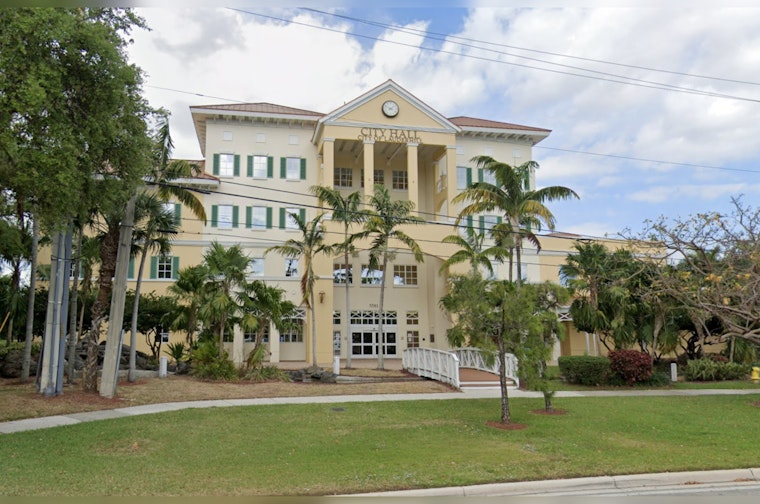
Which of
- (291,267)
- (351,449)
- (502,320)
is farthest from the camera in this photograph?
(291,267)

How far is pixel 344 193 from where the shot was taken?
37375mm

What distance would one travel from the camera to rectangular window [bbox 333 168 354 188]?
37719 millimetres

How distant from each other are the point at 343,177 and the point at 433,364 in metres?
18.9

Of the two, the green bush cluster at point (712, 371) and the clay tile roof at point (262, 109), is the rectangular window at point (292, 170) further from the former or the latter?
the green bush cluster at point (712, 371)

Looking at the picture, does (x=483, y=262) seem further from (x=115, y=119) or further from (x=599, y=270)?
(x=115, y=119)

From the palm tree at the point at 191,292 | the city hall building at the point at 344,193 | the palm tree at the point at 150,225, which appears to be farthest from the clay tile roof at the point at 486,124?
the palm tree at the point at 150,225

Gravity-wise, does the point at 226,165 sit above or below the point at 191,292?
above

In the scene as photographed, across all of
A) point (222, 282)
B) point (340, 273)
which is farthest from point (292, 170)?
point (222, 282)

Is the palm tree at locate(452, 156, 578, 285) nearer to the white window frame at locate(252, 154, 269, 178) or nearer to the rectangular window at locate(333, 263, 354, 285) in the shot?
the rectangular window at locate(333, 263, 354, 285)

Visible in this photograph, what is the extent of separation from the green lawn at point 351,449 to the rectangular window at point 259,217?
2045 cm

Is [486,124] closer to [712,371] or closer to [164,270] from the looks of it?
[712,371]

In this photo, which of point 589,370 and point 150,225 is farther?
point 589,370

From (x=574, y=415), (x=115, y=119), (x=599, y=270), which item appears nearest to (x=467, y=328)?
(x=574, y=415)

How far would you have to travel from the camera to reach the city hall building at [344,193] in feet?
109
